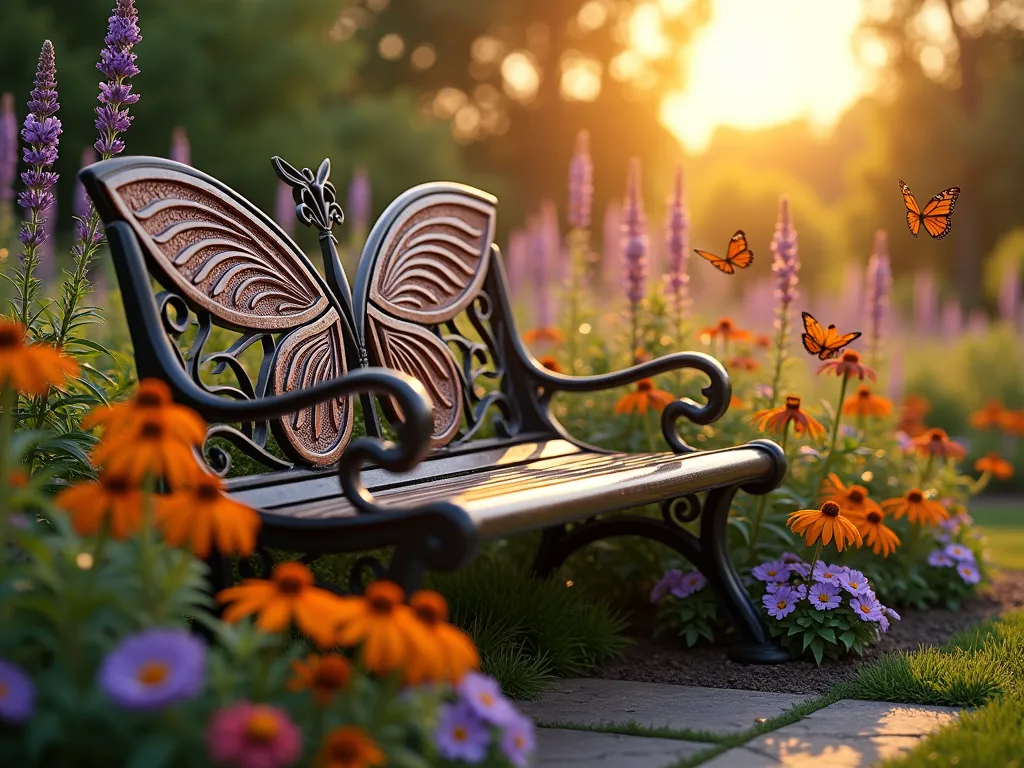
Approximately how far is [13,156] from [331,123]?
51.1 ft

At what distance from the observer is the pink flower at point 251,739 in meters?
1.81

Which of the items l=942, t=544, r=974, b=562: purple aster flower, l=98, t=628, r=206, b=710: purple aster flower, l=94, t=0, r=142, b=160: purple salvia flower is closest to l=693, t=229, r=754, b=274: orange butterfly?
l=942, t=544, r=974, b=562: purple aster flower

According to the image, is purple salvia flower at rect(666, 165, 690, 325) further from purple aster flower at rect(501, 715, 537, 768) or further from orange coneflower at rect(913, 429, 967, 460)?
purple aster flower at rect(501, 715, 537, 768)

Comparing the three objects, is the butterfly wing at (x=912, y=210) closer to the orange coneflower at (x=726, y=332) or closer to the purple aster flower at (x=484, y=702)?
the orange coneflower at (x=726, y=332)

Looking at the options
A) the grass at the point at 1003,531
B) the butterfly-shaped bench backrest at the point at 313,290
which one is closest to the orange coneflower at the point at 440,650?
the butterfly-shaped bench backrest at the point at 313,290

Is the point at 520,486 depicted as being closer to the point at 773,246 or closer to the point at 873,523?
the point at 873,523

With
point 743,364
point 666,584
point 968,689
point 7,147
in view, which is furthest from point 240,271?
point 7,147

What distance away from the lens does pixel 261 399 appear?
9.36 feet

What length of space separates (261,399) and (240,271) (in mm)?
572

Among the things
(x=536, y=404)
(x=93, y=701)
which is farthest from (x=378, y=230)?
(x=93, y=701)

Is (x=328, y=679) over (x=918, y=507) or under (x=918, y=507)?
over

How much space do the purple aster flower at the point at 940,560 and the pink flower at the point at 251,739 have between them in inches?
140

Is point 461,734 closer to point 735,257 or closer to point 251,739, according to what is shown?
point 251,739

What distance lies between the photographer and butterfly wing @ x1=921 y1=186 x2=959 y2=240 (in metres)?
4.39
